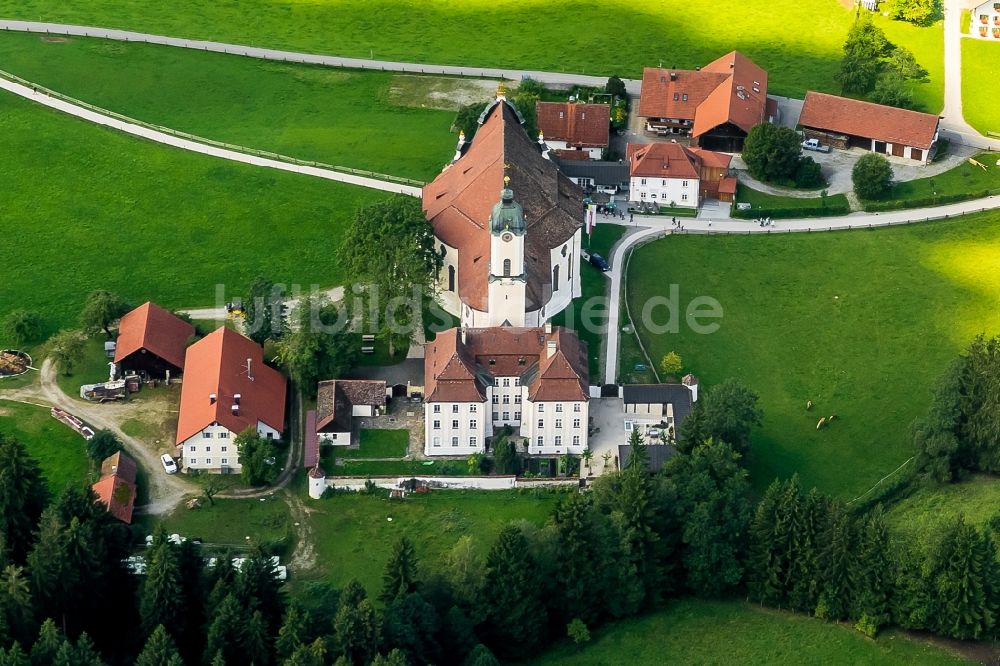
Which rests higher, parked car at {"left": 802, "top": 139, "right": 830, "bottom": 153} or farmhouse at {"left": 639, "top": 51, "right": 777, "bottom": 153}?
farmhouse at {"left": 639, "top": 51, "right": 777, "bottom": 153}

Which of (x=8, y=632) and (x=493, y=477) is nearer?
(x=8, y=632)

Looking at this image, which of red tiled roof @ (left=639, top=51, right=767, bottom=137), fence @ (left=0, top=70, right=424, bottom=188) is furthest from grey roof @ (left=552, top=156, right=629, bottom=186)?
fence @ (left=0, top=70, right=424, bottom=188)

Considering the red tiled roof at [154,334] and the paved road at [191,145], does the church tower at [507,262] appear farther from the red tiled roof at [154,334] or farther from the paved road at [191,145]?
the paved road at [191,145]

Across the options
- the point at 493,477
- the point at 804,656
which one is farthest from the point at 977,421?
the point at 493,477

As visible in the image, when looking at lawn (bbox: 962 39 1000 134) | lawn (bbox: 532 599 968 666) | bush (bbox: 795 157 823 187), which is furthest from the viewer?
lawn (bbox: 962 39 1000 134)

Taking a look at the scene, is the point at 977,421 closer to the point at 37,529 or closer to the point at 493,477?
the point at 493,477

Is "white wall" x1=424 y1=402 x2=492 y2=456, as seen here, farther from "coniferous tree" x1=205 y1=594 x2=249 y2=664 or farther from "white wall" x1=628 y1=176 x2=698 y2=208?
"white wall" x1=628 y1=176 x2=698 y2=208
